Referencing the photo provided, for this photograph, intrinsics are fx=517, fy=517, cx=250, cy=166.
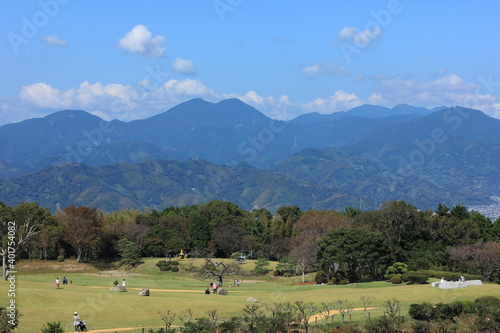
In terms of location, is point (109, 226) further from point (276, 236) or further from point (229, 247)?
point (276, 236)

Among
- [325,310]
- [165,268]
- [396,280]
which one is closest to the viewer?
[325,310]

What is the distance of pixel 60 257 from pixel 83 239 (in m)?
5.49

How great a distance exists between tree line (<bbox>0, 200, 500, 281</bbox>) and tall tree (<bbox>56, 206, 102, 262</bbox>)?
19 cm

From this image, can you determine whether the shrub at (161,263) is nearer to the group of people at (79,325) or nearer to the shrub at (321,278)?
the shrub at (321,278)

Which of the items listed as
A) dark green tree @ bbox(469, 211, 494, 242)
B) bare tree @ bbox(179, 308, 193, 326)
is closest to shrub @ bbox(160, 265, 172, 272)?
bare tree @ bbox(179, 308, 193, 326)

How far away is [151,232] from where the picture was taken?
10975 centimetres

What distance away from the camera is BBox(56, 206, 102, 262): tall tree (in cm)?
9700

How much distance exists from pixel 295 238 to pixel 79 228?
138 ft

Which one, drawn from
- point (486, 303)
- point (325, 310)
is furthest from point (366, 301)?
point (486, 303)

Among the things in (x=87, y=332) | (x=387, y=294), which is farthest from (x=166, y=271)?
(x=87, y=332)

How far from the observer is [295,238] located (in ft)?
344

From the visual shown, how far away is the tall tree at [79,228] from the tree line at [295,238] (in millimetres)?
188

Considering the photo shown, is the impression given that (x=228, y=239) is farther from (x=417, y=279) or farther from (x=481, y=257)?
(x=481, y=257)

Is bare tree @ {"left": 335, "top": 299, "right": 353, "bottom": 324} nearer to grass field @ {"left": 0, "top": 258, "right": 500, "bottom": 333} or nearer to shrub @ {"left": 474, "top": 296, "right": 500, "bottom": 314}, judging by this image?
grass field @ {"left": 0, "top": 258, "right": 500, "bottom": 333}
